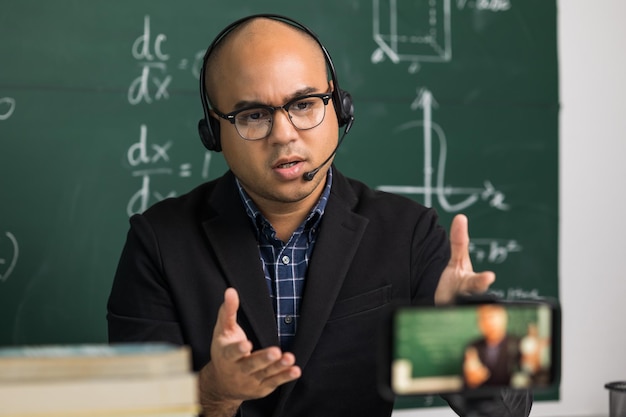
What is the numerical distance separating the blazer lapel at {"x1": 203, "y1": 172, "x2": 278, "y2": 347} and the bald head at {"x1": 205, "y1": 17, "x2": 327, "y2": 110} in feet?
0.65

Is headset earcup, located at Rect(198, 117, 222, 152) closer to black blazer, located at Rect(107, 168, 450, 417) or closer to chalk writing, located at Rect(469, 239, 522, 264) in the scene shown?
black blazer, located at Rect(107, 168, 450, 417)

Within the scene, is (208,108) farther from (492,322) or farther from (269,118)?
(492,322)

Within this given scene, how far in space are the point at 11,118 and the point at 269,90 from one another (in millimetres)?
931

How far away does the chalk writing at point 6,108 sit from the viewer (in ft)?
7.17

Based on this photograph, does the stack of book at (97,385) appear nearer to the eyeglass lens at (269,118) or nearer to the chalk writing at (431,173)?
the eyeglass lens at (269,118)

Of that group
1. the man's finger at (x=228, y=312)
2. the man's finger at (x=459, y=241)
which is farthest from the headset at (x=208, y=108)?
the man's finger at (x=228, y=312)

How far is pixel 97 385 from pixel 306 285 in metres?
0.83

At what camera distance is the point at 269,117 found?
157 centimetres

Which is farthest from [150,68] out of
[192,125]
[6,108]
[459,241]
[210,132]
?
[459,241]

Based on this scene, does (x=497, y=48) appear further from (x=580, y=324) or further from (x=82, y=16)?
(x=82, y=16)

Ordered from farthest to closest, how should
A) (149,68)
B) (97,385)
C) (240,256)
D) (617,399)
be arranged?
(149,68) → (617,399) → (240,256) → (97,385)

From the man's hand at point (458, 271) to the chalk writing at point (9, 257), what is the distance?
1309 mm

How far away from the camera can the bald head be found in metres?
1.57

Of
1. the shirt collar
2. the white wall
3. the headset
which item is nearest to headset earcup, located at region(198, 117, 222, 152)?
the headset
